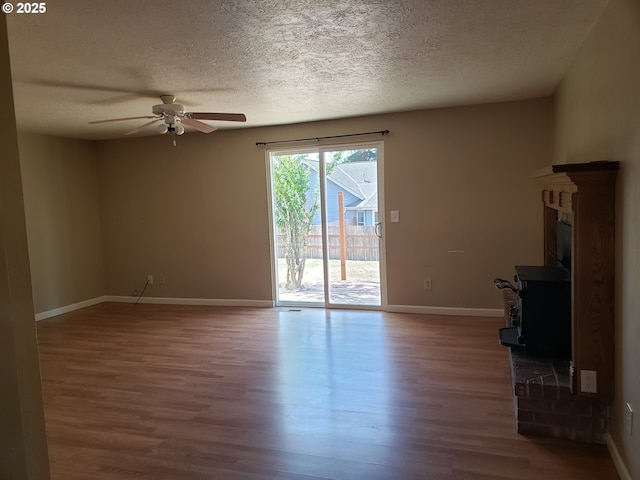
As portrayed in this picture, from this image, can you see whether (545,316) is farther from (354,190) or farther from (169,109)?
(169,109)

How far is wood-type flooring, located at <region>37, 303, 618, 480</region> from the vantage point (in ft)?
7.50

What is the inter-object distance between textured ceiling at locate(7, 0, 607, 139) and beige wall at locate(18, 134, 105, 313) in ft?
4.50

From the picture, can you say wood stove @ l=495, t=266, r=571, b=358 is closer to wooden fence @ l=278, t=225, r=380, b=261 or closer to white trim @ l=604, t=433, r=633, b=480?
white trim @ l=604, t=433, r=633, b=480

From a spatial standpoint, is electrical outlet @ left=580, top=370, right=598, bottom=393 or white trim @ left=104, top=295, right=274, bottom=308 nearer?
electrical outlet @ left=580, top=370, right=598, bottom=393

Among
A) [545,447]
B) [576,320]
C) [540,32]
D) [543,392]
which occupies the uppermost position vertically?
[540,32]

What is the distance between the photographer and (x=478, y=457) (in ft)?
7.54

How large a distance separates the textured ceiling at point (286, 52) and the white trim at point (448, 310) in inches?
88.7

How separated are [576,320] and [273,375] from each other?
216 centimetres

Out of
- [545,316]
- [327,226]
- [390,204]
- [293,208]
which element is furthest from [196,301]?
[545,316]

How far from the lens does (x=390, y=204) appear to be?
203 inches

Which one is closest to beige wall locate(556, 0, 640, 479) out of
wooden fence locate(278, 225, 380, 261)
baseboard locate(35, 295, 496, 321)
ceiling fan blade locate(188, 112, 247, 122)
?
ceiling fan blade locate(188, 112, 247, 122)

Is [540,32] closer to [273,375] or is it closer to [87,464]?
[273,375]

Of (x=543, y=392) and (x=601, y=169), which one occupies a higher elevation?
(x=601, y=169)

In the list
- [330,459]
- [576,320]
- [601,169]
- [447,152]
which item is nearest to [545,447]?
[576,320]
